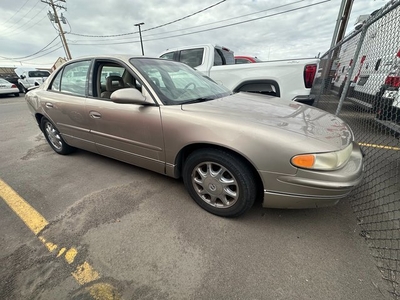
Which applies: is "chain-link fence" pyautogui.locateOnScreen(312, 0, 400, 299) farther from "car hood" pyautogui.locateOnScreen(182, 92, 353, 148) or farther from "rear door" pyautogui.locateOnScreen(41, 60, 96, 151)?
"rear door" pyautogui.locateOnScreen(41, 60, 96, 151)

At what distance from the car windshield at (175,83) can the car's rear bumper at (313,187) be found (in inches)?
48.5

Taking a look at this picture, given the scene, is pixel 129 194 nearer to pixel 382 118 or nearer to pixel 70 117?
pixel 70 117

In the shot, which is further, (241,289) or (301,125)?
(301,125)

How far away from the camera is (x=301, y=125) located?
1729 mm

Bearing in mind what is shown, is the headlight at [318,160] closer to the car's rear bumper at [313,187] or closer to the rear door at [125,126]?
the car's rear bumper at [313,187]

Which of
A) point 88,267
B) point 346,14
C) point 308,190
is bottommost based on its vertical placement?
point 88,267

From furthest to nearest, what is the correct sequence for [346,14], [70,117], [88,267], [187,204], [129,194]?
1. [346,14]
2. [70,117]
3. [129,194]
4. [187,204]
5. [88,267]

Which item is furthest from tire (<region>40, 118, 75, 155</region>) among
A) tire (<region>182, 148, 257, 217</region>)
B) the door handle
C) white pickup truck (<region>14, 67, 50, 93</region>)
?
white pickup truck (<region>14, 67, 50, 93</region>)

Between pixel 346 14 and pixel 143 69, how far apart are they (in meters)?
11.7

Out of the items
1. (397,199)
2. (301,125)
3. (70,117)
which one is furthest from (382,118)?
(70,117)

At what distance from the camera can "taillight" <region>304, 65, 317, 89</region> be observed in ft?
12.2

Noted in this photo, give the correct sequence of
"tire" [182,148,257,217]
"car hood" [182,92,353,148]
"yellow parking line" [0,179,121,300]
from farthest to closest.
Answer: "tire" [182,148,257,217], "car hood" [182,92,353,148], "yellow parking line" [0,179,121,300]

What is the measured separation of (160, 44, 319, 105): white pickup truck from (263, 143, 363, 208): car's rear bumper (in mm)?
2586

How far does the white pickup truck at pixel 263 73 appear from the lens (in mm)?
3809
